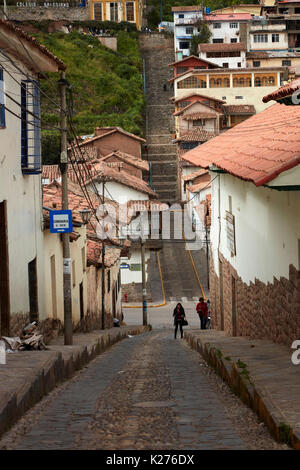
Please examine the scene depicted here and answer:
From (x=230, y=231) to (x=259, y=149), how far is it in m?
7.17

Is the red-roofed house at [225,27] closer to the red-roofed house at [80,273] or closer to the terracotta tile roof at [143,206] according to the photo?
the terracotta tile roof at [143,206]

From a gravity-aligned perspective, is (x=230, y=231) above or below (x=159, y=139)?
below

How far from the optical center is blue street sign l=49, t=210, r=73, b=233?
610 inches

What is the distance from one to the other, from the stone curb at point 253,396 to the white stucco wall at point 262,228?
183 centimetres

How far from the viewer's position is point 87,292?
25.6m

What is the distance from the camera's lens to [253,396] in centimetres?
793

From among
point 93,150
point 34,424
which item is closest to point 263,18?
point 93,150

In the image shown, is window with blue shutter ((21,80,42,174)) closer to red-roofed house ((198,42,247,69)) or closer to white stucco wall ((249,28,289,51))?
red-roofed house ((198,42,247,69))

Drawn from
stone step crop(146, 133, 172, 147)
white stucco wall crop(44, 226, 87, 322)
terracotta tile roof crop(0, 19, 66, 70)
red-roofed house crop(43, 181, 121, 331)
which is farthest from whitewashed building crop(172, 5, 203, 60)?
terracotta tile roof crop(0, 19, 66, 70)

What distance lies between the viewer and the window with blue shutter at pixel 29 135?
50.8 feet

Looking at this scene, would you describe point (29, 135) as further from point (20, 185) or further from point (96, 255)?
point (96, 255)

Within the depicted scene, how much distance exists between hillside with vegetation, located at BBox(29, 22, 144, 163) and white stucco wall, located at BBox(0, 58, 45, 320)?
5899 centimetres

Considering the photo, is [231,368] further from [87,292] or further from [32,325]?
[87,292]

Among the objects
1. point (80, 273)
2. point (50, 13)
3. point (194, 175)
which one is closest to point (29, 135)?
point (80, 273)
